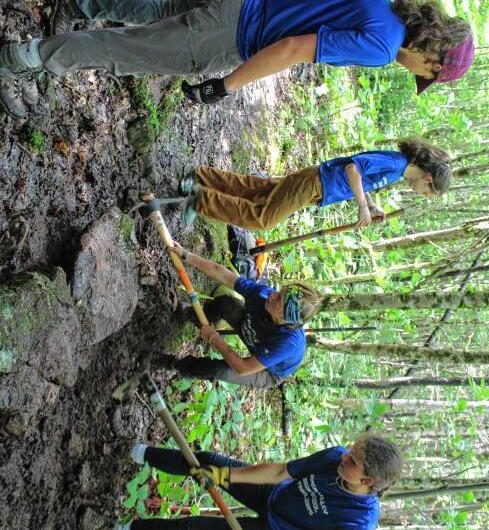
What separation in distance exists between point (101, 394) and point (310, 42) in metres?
2.87

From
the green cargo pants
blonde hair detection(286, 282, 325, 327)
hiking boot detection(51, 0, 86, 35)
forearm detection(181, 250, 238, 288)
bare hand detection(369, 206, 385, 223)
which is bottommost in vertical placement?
blonde hair detection(286, 282, 325, 327)

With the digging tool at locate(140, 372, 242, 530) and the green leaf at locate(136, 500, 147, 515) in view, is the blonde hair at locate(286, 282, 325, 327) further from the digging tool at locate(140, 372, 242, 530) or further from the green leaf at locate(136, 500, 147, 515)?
the green leaf at locate(136, 500, 147, 515)

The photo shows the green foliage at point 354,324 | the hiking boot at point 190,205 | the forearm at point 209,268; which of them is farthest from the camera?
the green foliage at point 354,324

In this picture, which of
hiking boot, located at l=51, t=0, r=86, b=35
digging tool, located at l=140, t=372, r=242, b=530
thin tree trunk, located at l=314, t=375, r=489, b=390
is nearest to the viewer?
hiking boot, located at l=51, t=0, r=86, b=35

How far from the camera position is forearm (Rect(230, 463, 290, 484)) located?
150 inches

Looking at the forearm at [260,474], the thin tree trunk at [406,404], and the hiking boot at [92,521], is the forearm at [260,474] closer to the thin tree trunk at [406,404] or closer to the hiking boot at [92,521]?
the hiking boot at [92,521]

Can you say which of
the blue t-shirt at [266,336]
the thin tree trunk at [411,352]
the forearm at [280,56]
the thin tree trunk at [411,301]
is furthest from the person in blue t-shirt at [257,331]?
the forearm at [280,56]

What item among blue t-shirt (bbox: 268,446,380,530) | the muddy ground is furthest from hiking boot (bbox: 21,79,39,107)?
blue t-shirt (bbox: 268,446,380,530)

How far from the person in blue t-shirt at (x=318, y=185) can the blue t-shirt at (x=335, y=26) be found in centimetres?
134

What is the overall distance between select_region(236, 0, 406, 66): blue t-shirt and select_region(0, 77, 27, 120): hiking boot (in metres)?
1.31

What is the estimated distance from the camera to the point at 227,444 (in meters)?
5.49

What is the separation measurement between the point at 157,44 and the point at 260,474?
2911mm

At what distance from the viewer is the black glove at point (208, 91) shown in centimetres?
300

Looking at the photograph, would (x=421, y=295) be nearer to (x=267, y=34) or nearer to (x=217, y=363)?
(x=217, y=363)
